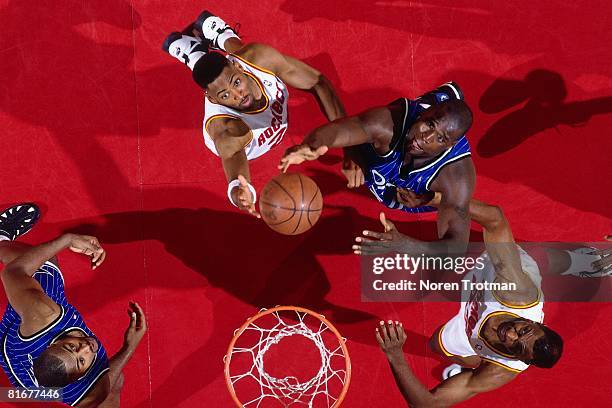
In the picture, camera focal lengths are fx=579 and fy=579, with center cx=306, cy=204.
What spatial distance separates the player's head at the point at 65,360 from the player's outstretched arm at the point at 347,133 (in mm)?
1729

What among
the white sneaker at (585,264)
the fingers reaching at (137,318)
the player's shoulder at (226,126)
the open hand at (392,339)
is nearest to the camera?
the open hand at (392,339)

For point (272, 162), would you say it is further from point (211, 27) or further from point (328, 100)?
point (211, 27)

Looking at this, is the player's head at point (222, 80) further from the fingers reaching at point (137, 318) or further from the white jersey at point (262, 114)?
the fingers reaching at point (137, 318)

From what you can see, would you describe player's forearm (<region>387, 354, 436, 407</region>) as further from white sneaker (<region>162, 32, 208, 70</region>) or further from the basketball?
white sneaker (<region>162, 32, 208, 70</region>)

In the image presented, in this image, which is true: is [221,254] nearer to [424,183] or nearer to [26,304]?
[26,304]

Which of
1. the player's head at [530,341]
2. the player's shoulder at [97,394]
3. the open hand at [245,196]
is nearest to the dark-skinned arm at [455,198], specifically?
the player's head at [530,341]

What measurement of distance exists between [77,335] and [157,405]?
40.3 inches

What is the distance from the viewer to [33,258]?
3777mm

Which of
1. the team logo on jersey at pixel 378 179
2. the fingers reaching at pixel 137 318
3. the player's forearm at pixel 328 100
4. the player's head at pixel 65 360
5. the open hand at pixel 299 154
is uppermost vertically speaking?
the open hand at pixel 299 154

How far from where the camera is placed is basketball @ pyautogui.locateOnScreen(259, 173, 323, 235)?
350 centimetres

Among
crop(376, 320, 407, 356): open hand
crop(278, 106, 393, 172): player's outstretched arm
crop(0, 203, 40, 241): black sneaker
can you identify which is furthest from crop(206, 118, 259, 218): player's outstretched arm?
crop(0, 203, 40, 241): black sneaker

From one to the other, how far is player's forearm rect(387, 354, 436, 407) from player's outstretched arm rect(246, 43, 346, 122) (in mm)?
1664

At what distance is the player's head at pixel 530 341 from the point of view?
10.9 ft

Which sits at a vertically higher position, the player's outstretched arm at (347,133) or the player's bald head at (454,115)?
the player's bald head at (454,115)
